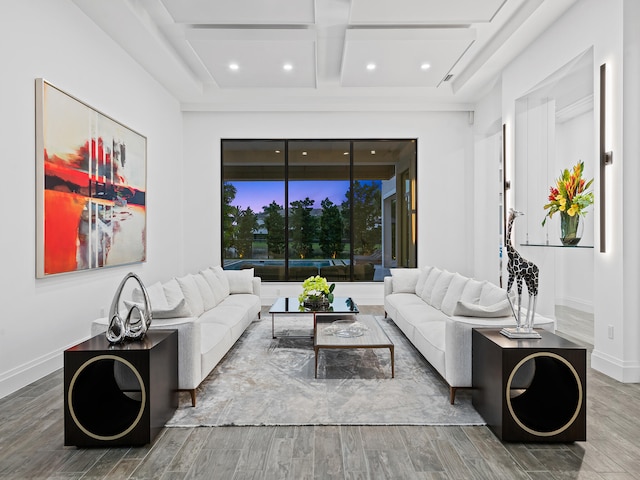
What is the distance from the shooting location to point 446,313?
448cm

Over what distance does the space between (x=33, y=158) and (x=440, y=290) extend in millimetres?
4164

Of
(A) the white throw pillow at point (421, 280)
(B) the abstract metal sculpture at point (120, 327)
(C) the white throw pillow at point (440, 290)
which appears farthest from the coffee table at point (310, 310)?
(B) the abstract metal sculpture at point (120, 327)

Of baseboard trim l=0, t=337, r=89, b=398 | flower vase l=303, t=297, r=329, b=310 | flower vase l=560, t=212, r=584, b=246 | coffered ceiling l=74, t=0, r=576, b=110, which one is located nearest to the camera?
baseboard trim l=0, t=337, r=89, b=398

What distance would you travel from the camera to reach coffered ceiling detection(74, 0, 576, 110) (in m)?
4.13

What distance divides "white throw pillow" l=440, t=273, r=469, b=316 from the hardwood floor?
1639mm

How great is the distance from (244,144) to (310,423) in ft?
19.0

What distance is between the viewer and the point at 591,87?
186 inches

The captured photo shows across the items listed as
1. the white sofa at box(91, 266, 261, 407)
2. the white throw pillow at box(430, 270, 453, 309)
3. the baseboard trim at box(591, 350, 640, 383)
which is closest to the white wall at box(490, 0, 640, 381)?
the baseboard trim at box(591, 350, 640, 383)

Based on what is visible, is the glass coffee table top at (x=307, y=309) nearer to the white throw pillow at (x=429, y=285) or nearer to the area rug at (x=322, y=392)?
the area rug at (x=322, y=392)

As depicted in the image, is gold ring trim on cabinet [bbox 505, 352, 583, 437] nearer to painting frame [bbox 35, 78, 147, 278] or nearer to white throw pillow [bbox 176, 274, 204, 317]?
white throw pillow [bbox 176, 274, 204, 317]

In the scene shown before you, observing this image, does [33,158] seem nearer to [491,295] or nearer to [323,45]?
[323,45]

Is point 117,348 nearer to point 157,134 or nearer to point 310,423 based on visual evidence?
point 310,423

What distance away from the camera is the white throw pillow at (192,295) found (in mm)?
4234

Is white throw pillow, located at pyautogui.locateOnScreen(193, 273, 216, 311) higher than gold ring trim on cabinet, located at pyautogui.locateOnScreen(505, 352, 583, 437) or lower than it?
higher
